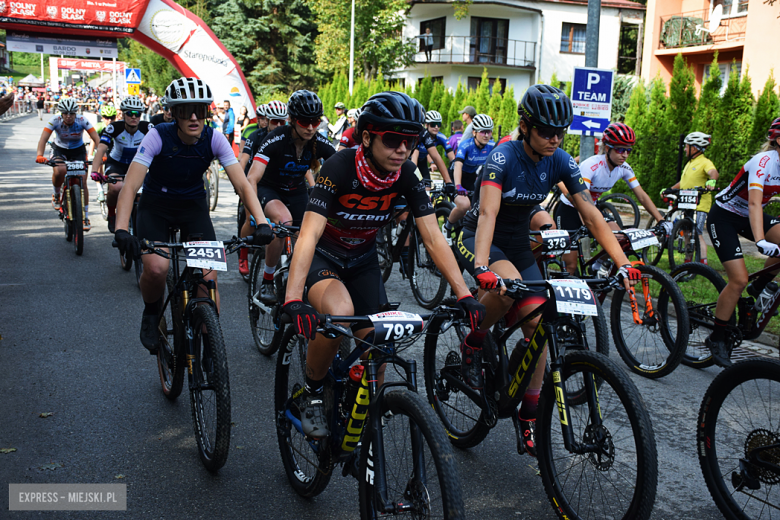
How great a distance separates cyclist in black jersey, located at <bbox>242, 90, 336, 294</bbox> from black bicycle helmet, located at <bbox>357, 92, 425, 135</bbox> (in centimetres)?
330

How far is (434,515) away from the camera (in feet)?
9.25

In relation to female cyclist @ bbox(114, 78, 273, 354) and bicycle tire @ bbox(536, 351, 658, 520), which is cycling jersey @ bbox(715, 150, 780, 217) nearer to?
bicycle tire @ bbox(536, 351, 658, 520)

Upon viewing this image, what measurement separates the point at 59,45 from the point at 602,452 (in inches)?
1349

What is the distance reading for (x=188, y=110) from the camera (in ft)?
16.6

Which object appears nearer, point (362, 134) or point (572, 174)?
point (362, 134)

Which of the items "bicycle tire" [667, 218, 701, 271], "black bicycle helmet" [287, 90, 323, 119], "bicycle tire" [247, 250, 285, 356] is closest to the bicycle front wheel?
"bicycle tire" [247, 250, 285, 356]

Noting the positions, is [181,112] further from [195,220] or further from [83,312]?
[83,312]

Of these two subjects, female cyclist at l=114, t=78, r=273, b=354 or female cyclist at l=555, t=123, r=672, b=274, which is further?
female cyclist at l=555, t=123, r=672, b=274

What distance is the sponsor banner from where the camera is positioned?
103 feet

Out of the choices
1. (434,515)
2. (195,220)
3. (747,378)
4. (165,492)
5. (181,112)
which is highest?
(181,112)

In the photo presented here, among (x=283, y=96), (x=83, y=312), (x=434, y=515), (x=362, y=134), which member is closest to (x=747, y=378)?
(x=434, y=515)

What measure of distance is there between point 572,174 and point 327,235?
180cm

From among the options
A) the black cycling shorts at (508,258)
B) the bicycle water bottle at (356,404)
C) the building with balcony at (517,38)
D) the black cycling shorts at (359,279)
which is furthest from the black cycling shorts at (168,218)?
the building with balcony at (517,38)

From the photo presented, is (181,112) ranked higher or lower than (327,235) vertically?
→ higher
